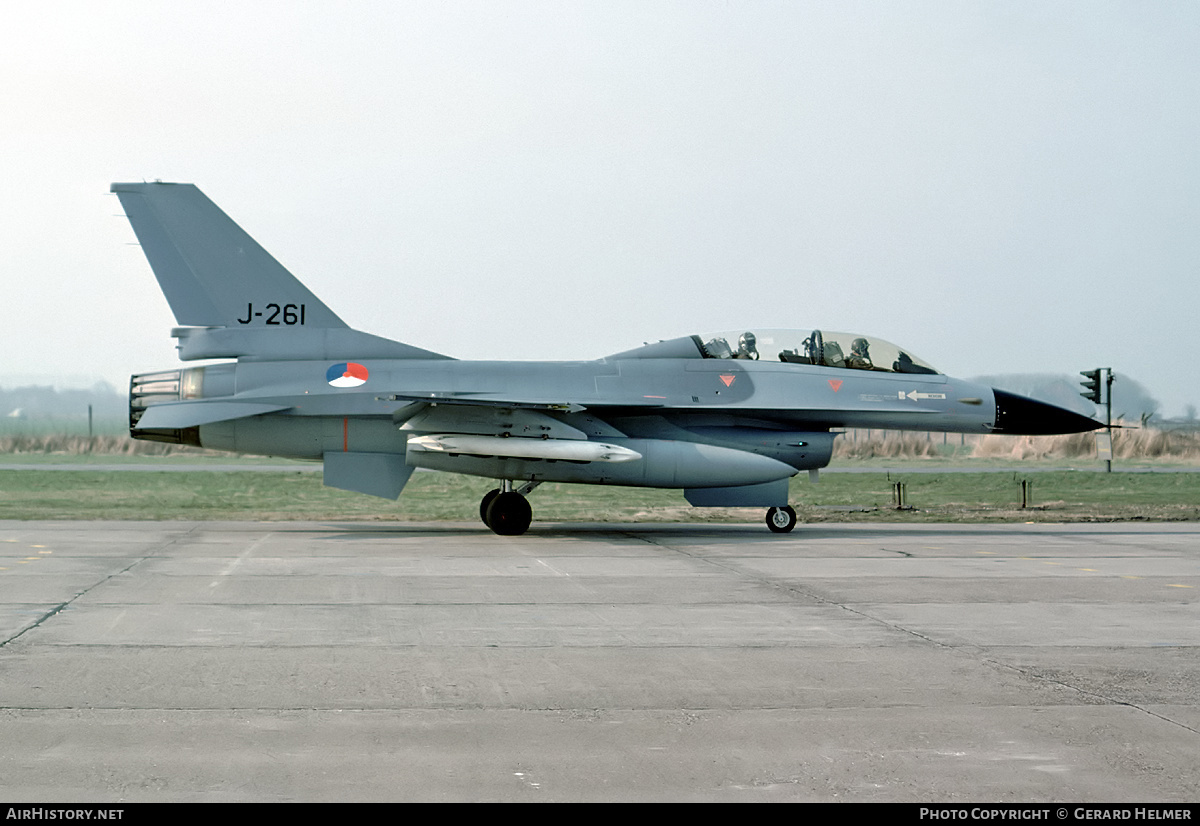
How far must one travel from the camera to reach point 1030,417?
57.4 ft

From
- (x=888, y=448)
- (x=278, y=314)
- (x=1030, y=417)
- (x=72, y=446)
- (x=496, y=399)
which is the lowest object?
(x=888, y=448)

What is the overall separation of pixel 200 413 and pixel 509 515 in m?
4.52

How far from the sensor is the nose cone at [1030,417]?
17453 mm

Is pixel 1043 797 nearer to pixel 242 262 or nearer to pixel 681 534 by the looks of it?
pixel 681 534

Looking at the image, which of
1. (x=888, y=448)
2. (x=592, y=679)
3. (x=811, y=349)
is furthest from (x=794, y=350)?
(x=888, y=448)

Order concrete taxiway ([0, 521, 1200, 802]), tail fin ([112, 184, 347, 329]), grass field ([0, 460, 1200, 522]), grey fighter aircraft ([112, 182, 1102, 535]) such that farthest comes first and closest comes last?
1. grass field ([0, 460, 1200, 522])
2. tail fin ([112, 184, 347, 329])
3. grey fighter aircraft ([112, 182, 1102, 535])
4. concrete taxiway ([0, 521, 1200, 802])

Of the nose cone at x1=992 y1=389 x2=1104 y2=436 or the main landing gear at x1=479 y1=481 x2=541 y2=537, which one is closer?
the main landing gear at x1=479 y1=481 x2=541 y2=537

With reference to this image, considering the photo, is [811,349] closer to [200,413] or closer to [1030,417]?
[1030,417]

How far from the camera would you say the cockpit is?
1722 cm

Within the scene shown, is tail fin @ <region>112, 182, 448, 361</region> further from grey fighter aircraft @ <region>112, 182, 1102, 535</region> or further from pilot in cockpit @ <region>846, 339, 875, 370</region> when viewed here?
pilot in cockpit @ <region>846, 339, 875, 370</region>

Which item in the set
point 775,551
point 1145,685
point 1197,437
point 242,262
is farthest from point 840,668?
point 1197,437

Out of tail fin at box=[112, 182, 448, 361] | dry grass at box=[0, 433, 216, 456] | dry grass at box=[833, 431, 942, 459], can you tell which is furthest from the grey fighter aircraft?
dry grass at box=[0, 433, 216, 456]

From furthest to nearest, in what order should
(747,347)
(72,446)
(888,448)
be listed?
(888,448) < (72,446) < (747,347)

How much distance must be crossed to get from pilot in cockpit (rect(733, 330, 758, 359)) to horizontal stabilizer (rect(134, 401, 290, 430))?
6.59m
